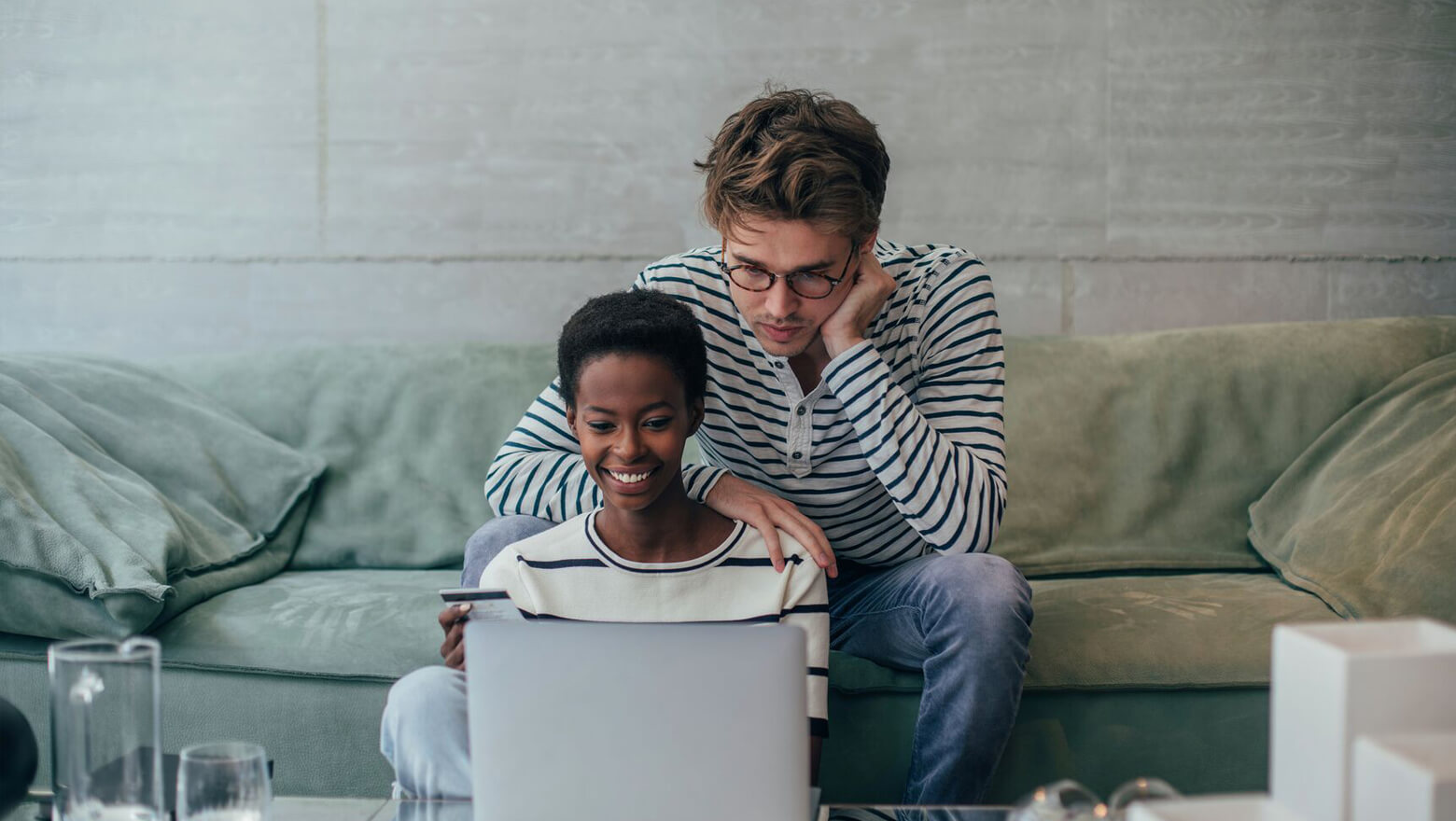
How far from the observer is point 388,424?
2104 millimetres

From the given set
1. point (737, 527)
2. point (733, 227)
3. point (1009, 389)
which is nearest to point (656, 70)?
point (1009, 389)

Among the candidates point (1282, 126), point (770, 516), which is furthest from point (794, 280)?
point (1282, 126)

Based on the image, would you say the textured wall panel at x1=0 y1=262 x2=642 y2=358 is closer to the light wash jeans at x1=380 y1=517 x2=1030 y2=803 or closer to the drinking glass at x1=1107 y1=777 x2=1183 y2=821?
the light wash jeans at x1=380 y1=517 x2=1030 y2=803

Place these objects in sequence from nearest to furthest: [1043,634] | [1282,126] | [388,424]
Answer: [1043,634] < [388,424] < [1282,126]

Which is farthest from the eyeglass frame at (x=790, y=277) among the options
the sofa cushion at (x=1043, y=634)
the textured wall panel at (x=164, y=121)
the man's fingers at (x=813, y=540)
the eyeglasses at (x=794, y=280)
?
the textured wall panel at (x=164, y=121)

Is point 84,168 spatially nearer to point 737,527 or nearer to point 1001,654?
point 737,527

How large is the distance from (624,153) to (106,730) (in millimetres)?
1672

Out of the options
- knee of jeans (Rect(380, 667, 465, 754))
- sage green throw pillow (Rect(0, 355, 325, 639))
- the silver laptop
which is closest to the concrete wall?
sage green throw pillow (Rect(0, 355, 325, 639))

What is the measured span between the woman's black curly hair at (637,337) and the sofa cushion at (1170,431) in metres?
0.77

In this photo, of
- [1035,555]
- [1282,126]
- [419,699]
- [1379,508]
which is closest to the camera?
[419,699]

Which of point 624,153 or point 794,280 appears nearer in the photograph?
point 794,280

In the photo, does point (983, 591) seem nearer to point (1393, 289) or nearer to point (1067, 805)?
point (1067, 805)

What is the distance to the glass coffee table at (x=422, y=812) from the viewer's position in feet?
3.38

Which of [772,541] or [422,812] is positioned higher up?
[772,541]
